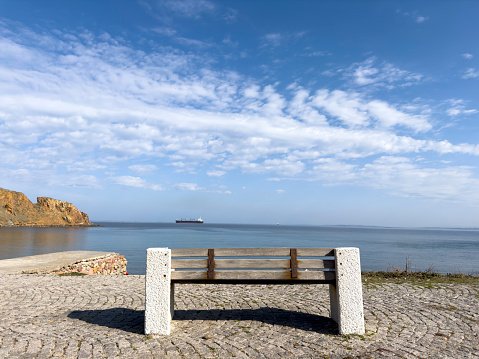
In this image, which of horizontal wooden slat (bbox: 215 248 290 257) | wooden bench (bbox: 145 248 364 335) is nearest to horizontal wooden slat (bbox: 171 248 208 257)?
wooden bench (bbox: 145 248 364 335)

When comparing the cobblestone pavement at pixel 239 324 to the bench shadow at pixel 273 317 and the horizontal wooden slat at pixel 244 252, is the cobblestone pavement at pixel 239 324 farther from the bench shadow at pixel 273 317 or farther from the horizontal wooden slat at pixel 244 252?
the horizontal wooden slat at pixel 244 252

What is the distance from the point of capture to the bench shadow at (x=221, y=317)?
538cm

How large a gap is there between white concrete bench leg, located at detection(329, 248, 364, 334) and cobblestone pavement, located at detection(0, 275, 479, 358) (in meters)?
0.23

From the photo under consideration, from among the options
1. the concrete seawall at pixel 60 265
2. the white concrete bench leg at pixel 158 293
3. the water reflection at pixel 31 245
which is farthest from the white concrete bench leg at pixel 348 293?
the water reflection at pixel 31 245

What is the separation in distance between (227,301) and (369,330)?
3.15 metres

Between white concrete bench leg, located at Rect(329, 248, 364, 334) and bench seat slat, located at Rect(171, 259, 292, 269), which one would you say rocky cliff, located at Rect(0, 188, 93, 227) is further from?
white concrete bench leg, located at Rect(329, 248, 364, 334)

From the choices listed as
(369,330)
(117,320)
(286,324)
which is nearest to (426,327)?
(369,330)

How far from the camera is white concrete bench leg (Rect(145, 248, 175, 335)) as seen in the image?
5.00 metres

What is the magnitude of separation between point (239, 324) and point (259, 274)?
1.02 metres

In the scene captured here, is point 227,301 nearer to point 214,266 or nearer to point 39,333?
point 214,266

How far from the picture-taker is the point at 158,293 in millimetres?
5062

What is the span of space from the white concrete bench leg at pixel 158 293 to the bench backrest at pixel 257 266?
0.57ft

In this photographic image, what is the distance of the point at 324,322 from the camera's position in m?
5.57

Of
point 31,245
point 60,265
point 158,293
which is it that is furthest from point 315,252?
point 31,245
